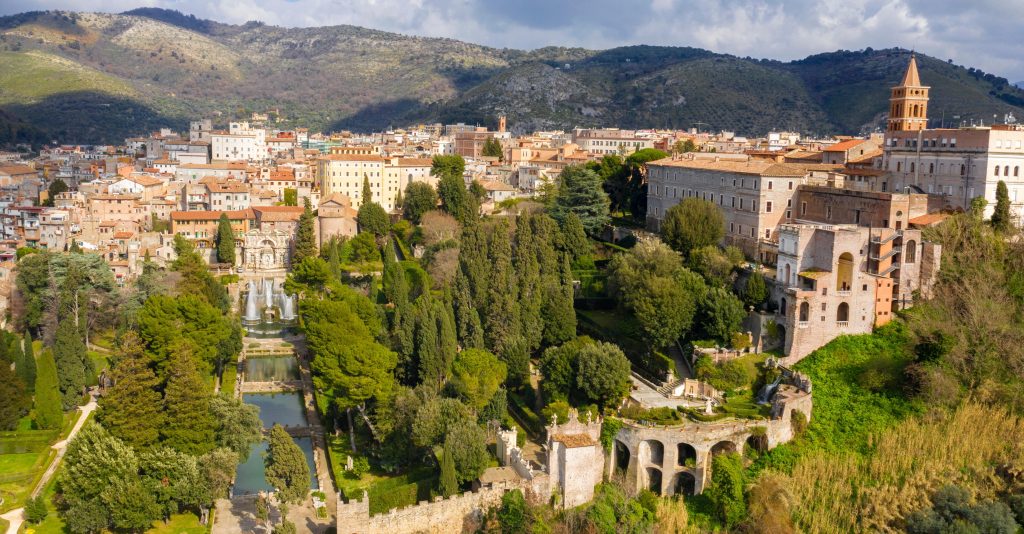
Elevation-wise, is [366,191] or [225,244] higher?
[366,191]

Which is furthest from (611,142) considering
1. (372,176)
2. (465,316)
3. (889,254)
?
(889,254)

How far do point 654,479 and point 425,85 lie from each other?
14001 cm

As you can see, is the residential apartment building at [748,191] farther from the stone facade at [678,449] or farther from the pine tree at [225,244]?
the pine tree at [225,244]

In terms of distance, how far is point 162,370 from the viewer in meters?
29.1

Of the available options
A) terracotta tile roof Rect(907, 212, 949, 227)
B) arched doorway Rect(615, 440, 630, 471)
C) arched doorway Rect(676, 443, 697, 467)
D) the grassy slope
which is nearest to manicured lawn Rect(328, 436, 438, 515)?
arched doorway Rect(615, 440, 630, 471)

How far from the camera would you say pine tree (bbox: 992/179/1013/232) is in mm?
30969

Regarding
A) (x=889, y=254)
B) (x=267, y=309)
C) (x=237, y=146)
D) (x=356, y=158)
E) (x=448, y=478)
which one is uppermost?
(x=237, y=146)

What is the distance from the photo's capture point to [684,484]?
82.0 feet

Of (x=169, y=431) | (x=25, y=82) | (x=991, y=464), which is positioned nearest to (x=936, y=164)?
(x=991, y=464)

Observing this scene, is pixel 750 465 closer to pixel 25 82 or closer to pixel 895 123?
pixel 895 123

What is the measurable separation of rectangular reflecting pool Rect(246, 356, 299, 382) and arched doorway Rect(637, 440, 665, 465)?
1677cm

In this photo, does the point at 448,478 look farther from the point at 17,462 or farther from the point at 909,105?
the point at 909,105

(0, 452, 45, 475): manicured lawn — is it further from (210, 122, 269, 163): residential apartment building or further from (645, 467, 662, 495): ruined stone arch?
(210, 122, 269, 163): residential apartment building

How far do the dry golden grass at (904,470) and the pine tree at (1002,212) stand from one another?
8.54 meters
